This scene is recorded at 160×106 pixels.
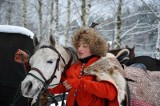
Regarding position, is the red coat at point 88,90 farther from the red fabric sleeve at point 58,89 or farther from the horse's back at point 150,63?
the horse's back at point 150,63

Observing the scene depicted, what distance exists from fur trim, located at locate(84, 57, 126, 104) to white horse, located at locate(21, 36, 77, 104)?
1.02ft

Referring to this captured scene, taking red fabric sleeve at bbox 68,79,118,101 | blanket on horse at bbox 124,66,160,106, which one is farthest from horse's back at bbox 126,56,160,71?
red fabric sleeve at bbox 68,79,118,101

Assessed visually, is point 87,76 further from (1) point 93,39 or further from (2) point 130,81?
(2) point 130,81

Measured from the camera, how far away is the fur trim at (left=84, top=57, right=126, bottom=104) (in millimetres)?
2742

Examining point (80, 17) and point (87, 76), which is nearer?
point (87, 76)

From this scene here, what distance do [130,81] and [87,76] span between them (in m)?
0.46

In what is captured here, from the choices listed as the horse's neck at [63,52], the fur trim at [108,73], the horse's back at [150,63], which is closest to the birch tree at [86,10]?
the horse's back at [150,63]

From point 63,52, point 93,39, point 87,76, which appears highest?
point 93,39

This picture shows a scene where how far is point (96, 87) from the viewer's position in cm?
265

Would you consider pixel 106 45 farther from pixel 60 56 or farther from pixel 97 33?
pixel 60 56

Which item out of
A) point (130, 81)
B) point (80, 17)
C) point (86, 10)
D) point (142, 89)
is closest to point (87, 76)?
point (130, 81)

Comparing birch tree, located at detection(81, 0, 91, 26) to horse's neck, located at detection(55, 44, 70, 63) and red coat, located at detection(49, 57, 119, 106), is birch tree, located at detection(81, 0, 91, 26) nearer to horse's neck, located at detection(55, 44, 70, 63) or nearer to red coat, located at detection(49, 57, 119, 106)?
horse's neck, located at detection(55, 44, 70, 63)

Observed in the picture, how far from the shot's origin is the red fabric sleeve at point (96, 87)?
265 cm

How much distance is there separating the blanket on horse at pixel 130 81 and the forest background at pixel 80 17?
30.9 ft
